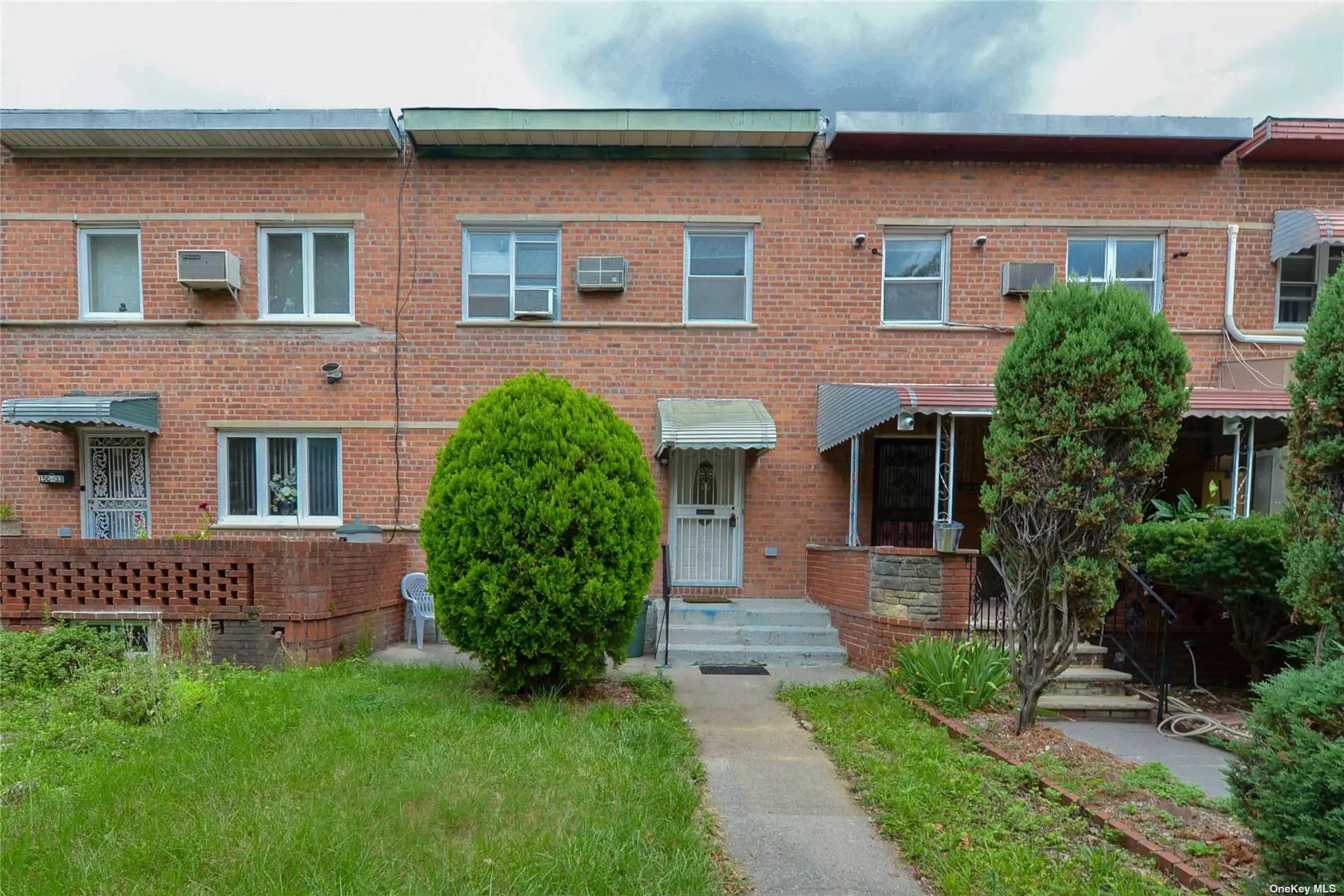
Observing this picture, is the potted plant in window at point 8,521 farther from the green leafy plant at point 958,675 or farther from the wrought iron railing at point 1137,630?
the wrought iron railing at point 1137,630

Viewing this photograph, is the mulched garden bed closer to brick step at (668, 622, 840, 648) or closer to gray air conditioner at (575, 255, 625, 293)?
brick step at (668, 622, 840, 648)

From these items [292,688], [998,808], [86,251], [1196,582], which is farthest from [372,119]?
[1196,582]

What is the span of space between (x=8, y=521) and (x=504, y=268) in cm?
774

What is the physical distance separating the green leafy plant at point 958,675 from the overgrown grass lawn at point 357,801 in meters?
2.28

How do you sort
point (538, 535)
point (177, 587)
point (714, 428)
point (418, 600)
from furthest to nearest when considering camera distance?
1. point (418, 600)
2. point (714, 428)
3. point (177, 587)
4. point (538, 535)

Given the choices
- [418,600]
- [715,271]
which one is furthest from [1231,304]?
[418,600]

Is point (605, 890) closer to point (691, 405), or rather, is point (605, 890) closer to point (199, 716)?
point (199, 716)

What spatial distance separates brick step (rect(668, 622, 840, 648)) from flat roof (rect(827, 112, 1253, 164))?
663cm

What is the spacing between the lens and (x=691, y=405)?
9227mm

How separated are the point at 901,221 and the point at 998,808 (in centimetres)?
781

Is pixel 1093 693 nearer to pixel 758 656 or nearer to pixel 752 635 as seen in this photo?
pixel 758 656

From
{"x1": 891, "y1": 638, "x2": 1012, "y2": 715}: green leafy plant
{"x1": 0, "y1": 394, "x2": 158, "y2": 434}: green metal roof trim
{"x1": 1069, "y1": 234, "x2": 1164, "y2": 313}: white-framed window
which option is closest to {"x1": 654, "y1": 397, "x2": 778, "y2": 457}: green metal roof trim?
{"x1": 891, "y1": 638, "x2": 1012, "y2": 715}: green leafy plant

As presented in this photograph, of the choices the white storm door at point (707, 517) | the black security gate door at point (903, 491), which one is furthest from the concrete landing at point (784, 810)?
the black security gate door at point (903, 491)

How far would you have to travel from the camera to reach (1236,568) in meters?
6.12
